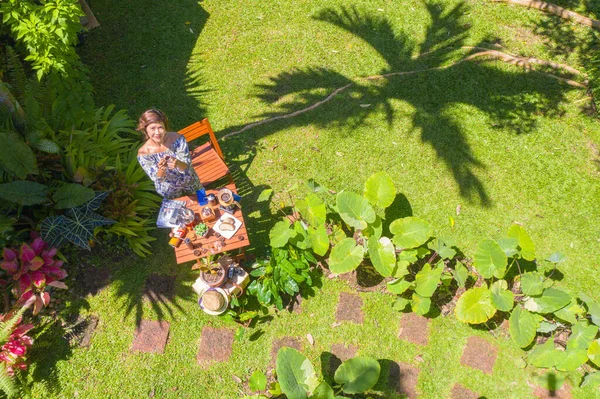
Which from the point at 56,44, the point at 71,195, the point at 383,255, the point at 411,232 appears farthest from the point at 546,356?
the point at 56,44

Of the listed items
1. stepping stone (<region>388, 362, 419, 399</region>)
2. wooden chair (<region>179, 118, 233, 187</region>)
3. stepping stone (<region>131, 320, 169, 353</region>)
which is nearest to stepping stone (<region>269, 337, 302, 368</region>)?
stepping stone (<region>388, 362, 419, 399</region>)

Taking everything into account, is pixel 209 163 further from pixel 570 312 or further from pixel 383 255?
pixel 570 312

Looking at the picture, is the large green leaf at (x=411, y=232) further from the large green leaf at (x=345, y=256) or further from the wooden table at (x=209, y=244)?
the wooden table at (x=209, y=244)

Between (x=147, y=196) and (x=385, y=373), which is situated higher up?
(x=147, y=196)

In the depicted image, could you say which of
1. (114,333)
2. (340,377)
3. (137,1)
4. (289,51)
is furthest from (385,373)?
(137,1)

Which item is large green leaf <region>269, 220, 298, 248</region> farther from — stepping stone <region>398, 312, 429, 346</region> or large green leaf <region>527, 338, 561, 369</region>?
large green leaf <region>527, 338, 561, 369</region>

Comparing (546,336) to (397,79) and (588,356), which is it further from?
(397,79)
